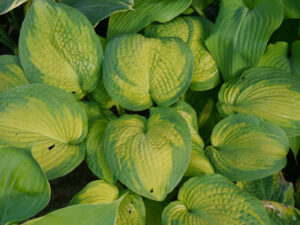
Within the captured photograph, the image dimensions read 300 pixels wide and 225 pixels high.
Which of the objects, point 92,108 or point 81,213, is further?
point 92,108

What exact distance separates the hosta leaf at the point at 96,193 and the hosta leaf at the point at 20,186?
18 cm

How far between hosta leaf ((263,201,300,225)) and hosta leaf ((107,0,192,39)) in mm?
610

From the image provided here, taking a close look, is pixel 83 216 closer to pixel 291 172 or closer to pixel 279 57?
pixel 279 57

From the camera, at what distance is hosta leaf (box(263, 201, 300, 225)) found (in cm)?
84

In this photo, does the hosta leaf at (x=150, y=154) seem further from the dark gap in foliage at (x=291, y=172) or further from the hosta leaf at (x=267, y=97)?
the dark gap in foliage at (x=291, y=172)

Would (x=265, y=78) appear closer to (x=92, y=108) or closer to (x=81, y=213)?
(x=92, y=108)

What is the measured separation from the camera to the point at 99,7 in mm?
954

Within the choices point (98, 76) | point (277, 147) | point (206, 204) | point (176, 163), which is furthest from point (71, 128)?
point (277, 147)

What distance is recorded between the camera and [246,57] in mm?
903

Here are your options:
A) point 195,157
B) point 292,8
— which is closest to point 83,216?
point 195,157

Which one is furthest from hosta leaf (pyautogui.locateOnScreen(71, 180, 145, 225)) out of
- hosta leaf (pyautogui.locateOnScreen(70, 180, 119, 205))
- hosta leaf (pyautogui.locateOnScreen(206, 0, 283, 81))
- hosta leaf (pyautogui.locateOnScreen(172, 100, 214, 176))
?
hosta leaf (pyautogui.locateOnScreen(206, 0, 283, 81))

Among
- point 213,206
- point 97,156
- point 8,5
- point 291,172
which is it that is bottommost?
point 291,172

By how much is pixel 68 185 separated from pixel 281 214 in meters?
0.76

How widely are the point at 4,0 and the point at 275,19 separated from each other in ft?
2.49
